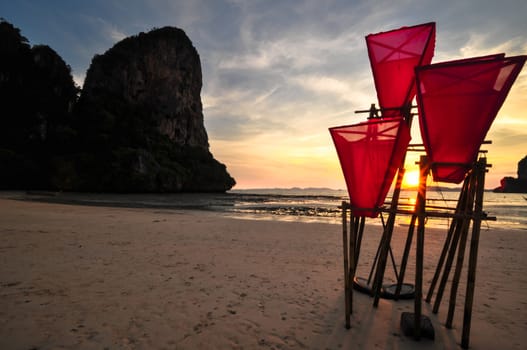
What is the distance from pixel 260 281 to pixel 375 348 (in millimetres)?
2595

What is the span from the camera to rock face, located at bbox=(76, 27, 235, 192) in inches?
1761

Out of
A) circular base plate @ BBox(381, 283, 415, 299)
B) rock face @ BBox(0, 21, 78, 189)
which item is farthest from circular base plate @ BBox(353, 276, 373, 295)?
rock face @ BBox(0, 21, 78, 189)

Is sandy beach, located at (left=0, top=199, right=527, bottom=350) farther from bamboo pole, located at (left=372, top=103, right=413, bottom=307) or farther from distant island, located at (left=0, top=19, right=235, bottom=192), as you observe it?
distant island, located at (left=0, top=19, right=235, bottom=192)

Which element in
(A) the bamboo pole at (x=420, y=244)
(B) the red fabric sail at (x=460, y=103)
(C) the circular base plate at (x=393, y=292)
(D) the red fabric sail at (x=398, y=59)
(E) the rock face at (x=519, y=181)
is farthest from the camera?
(E) the rock face at (x=519, y=181)

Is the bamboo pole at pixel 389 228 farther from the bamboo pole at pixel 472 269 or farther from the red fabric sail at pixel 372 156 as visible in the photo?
the bamboo pole at pixel 472 269

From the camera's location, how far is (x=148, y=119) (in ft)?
212

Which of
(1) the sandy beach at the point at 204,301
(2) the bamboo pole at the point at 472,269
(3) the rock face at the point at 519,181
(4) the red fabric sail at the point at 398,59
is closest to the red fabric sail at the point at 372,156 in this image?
(4) the red fabric sail at the point at 398,59

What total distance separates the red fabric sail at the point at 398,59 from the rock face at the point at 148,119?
4688 centimetres

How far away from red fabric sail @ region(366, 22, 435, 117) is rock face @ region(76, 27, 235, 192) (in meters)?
46.9

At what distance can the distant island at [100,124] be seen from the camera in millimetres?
40219

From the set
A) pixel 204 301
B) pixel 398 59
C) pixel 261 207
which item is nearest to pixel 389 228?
pixel 398 59

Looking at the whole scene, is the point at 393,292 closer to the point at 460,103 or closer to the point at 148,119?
the point at 460,103

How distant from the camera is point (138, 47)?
6994cm

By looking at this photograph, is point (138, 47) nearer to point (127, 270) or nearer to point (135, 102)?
point (135, 102)
